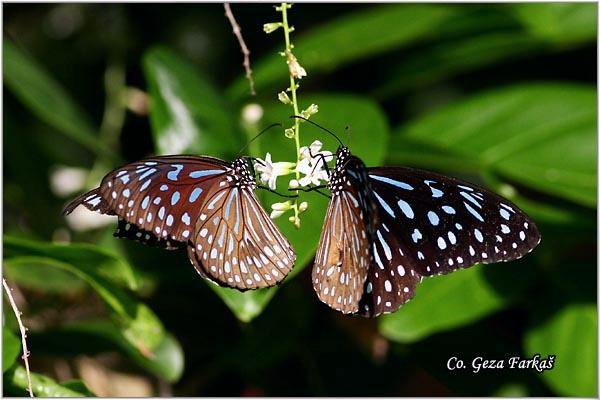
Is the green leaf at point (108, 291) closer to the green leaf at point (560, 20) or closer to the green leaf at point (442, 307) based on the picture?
the green leaf at point (442, 307)

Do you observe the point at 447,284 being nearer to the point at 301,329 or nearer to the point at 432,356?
the point at 432,356

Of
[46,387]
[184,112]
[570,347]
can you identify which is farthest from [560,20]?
[46,387]

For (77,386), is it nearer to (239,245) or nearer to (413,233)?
(239,245)

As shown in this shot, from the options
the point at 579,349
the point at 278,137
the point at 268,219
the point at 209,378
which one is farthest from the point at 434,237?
the point at 209,378

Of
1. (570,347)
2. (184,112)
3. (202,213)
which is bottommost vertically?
(570,347)

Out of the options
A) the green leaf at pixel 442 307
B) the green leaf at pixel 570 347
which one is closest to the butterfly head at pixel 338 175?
the green leaf at pixel 442 307
